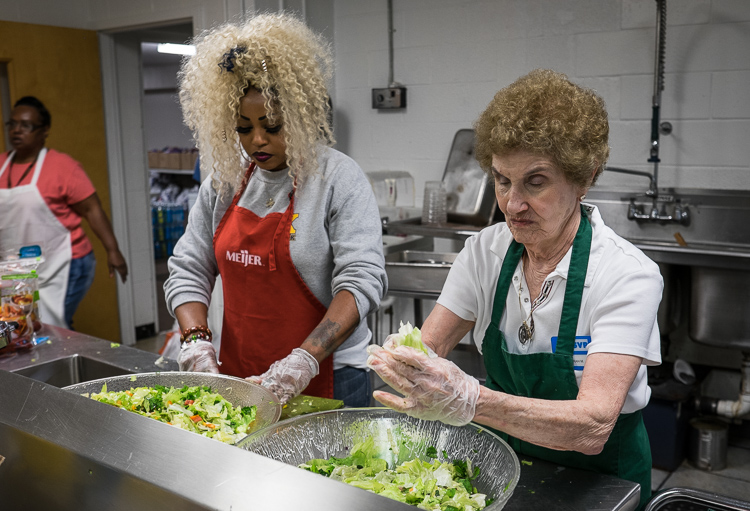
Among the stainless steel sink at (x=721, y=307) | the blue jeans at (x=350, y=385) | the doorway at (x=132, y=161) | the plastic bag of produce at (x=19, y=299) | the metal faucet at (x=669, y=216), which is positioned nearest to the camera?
the blue jeans at (x=350, y=385)

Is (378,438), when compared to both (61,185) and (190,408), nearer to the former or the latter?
(190,408)

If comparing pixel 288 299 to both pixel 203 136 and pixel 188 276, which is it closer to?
pixel 188 276

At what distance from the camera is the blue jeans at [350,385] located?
1.94m

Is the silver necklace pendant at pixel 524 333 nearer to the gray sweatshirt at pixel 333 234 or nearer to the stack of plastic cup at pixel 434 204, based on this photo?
the gray sweatshirt at pixel 333 234

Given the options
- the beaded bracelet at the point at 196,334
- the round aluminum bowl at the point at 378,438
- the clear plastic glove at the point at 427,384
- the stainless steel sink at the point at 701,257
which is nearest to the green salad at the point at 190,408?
the round aluminum bowl at the point at 378,438

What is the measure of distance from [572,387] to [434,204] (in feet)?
8.86

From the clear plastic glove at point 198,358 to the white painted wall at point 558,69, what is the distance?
2777 millimetres

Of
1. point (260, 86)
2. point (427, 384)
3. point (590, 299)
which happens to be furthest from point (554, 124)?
point (260, 86)

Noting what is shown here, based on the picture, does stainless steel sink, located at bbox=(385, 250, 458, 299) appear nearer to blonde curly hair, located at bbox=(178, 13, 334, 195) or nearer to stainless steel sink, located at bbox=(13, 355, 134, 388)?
blonde curly hair, located at bbox=(178, 13, 334, 195)

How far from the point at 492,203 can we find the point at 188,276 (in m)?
2.31

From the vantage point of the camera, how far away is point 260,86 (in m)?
1.79

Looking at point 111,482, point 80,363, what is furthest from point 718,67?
point 111,482

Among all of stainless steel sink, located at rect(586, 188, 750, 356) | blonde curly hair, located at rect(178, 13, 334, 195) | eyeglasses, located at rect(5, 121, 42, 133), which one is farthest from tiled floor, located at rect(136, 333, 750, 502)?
eyeglasses, located at rect(5, 121, 42, 133)

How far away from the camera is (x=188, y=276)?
2041 mm
